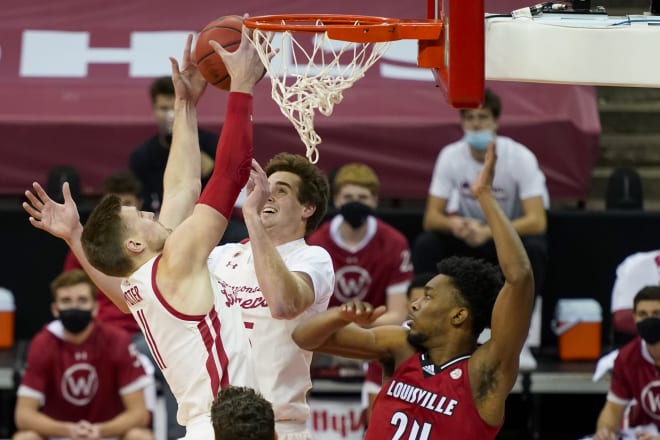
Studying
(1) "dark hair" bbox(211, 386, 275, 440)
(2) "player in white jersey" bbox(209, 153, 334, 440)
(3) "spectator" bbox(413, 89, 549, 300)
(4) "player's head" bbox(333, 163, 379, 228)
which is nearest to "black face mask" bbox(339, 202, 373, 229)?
(4) "player's head" bbox(333, 163, 379, 228)

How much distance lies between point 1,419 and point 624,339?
4.51 metres

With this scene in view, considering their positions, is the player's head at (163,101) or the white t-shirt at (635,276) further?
the player's head at (163,101)

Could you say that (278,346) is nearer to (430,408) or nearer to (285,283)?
(285,283)

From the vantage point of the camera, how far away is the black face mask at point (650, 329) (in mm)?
8555

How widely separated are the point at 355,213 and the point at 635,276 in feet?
6.54

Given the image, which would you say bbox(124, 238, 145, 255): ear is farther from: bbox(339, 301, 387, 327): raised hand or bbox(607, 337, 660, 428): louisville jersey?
bbox(607, 337, 660, 428): louisville jersey

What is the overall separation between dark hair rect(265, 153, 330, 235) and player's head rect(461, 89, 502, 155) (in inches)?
136

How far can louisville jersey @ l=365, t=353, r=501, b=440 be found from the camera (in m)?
5.27

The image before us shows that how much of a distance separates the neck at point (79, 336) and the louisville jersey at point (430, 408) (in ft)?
12.8

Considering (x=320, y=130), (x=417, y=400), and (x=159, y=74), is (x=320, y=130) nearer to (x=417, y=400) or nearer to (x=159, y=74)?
(x=159, y=74)

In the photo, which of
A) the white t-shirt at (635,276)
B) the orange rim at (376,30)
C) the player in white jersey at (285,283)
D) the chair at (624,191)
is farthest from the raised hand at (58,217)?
the chair at (624,191)

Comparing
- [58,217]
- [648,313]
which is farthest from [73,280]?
[648,313]

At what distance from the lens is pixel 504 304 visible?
5.18 meters

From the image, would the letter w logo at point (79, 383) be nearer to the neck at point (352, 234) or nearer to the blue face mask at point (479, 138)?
the neck at point (352, 234)
